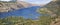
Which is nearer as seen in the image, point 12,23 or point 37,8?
point 12,23

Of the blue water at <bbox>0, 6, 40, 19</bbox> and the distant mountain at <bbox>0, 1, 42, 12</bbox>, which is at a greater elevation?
the distant mountain at <bbox>0, 1, 42, 12</bbox>

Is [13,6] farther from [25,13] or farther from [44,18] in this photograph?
[44,18]

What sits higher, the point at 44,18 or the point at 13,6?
the point at 13,6

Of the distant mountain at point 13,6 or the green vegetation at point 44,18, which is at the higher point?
the distant mountain at point 13,6

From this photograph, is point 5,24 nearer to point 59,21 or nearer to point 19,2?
point 19,2

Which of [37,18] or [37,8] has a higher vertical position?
[37,8]

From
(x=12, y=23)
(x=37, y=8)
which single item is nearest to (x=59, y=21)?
(x=37, y=8)

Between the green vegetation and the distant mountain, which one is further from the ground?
the distant mountain

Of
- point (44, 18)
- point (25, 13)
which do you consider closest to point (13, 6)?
point (25, 13)

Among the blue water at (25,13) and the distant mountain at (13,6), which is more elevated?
the distant mountain at (13,6)
